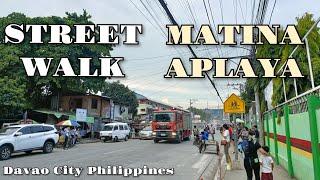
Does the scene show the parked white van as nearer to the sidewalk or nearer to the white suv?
the white suv

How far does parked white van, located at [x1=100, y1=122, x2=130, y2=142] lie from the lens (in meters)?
39.0

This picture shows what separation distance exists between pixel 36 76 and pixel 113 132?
8.97 metres

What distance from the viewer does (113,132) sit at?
129 feet

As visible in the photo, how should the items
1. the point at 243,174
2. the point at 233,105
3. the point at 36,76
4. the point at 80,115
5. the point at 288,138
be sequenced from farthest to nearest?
the point at 80,115 → the point at 36,76 → the point at 233,105 → the point at 243,174 → the point at 288,138

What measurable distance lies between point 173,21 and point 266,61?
9.04ft

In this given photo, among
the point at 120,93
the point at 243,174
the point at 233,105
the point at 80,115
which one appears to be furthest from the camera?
the point at 120,93

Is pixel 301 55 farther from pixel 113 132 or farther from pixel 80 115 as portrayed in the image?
pixel 80 115

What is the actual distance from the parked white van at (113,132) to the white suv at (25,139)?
15.0 m

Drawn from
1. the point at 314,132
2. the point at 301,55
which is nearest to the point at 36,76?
the point at 301,55

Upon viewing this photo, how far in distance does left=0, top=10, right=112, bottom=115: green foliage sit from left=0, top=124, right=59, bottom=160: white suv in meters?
9.87

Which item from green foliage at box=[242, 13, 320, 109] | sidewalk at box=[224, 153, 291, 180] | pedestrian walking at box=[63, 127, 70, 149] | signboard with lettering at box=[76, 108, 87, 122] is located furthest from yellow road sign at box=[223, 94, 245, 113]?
signboard with lettering at box=[76, 108, 87, 122]

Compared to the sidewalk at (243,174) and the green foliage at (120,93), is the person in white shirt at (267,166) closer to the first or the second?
the sidewalk at (243,174)

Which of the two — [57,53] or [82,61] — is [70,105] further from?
[82,61]

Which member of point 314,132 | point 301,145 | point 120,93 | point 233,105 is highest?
point 120,93
